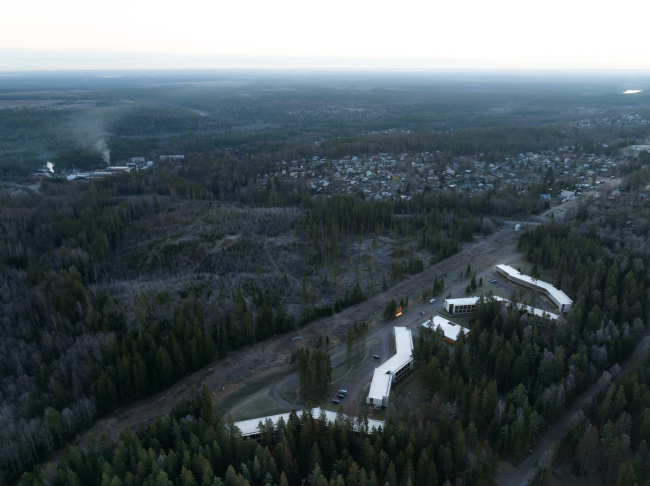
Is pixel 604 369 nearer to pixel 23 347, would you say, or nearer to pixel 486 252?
pixel 486 252

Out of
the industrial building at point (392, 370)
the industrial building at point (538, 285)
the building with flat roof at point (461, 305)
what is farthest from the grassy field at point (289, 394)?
the industrial building at point (538, 285)

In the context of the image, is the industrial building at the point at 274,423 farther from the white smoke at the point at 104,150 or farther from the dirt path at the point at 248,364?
the white smoke at the point at 104,150

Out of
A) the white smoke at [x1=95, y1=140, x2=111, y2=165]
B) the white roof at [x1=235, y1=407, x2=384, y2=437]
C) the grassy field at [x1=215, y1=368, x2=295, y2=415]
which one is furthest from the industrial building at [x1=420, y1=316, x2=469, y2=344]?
the white smoke at [x1=95, y1=140, x2=111, y2=165]

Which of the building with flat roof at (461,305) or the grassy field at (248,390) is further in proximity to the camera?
the building with flat roof at (461,305)

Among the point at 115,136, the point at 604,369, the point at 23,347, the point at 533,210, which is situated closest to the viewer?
the point at 604,369

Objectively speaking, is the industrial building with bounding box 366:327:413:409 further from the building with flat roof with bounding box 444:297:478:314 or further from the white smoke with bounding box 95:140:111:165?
the white smoke with bounding box 95:140:111:165

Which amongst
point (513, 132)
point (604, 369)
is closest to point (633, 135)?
point (513, 132)

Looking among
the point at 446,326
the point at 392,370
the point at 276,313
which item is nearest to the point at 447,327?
the point at 446,326
